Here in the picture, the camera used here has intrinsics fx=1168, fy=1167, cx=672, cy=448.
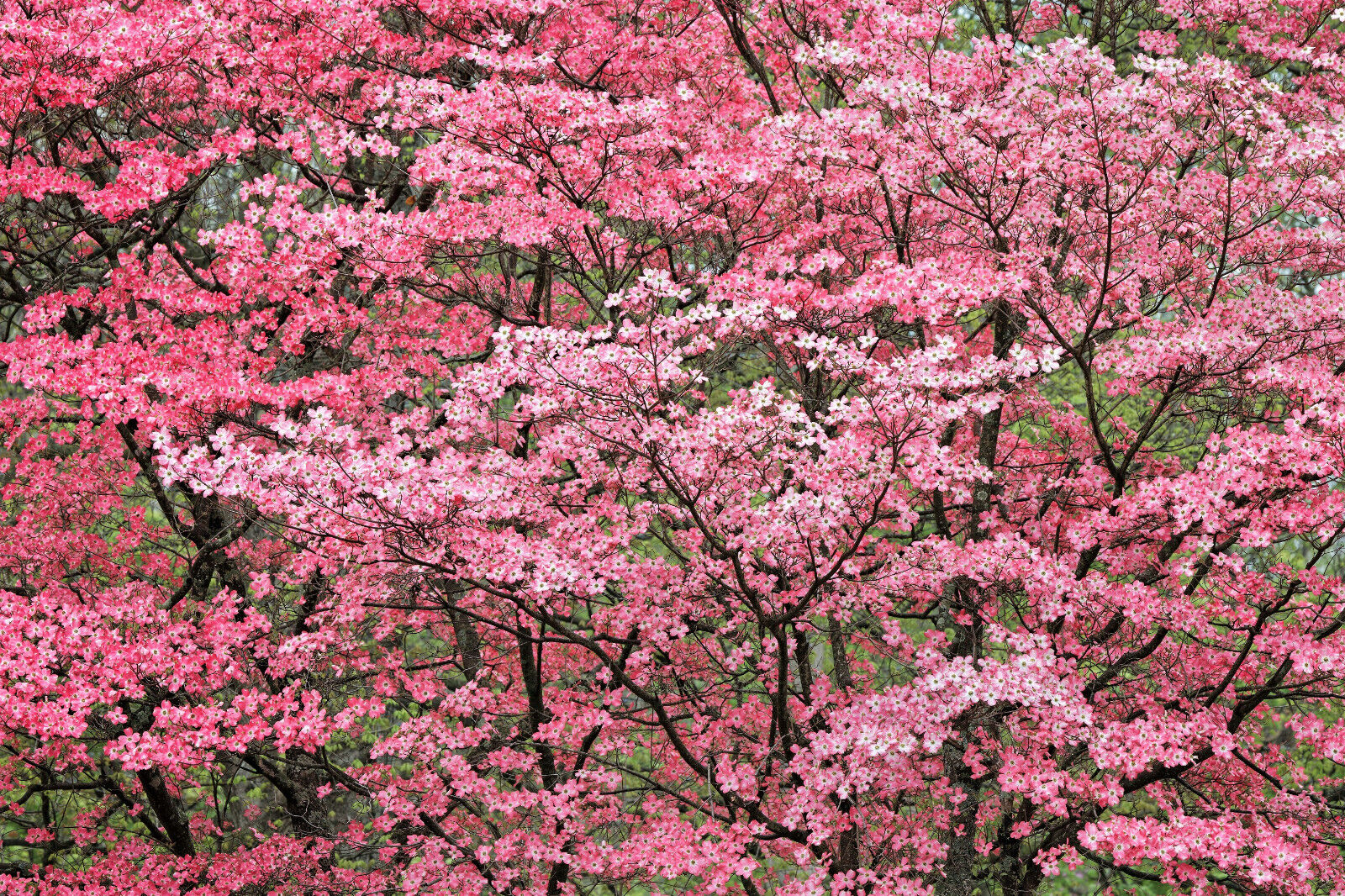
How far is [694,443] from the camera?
729 centimetres

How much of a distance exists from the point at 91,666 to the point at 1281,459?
8046mm

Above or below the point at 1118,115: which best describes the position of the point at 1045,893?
below

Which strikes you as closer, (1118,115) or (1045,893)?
(1118,115)

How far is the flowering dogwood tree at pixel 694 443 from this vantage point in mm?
7488

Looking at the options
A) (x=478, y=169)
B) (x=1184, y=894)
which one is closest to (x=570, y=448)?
(x=478, y=169)

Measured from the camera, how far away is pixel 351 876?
9.61 meters

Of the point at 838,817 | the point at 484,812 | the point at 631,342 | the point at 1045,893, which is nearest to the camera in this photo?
the point at 631,342

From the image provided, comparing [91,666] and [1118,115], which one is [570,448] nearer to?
[91,666]

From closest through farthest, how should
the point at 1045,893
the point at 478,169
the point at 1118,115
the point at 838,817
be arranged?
the point at 1118,115, the point at 838,817, the point at 478,169, the point at 1045,893

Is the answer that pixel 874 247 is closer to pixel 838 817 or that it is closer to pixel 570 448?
pixel 570 448

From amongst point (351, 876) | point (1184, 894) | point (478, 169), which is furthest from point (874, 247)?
point (351, 876)

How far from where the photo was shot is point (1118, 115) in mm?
7883

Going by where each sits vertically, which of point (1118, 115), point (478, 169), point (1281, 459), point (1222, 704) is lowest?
point (1222, 704)

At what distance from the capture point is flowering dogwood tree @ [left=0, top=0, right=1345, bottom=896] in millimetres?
7488
